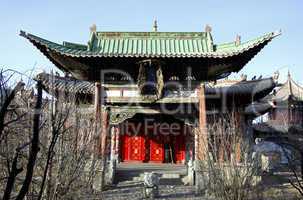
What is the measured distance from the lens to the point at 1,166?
22.5ft

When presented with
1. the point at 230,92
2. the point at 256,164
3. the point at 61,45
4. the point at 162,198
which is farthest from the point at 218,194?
the point at 230,92

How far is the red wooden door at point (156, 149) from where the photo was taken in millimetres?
19594

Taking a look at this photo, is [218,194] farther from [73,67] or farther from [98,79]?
[73,67]

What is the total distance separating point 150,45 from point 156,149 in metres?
7.32

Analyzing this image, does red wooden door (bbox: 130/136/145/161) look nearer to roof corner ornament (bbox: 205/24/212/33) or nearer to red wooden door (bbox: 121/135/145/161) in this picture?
red wooden door (bbox: 121/135/145/161)

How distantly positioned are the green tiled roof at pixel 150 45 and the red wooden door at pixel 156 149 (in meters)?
6.99

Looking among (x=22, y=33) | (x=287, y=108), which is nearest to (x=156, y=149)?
(x=22, y=33)

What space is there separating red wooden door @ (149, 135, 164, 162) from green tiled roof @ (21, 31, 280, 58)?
6986mm

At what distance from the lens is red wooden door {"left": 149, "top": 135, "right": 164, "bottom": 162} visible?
64.3 feet

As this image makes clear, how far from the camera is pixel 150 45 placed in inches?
543

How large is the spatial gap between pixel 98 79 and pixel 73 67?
3.45ft

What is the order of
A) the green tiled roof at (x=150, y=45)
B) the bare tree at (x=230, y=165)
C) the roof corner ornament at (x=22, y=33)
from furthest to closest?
1. the green tiled roof at (x=150, y=45)
2. the roof corner ornament at (x=22, y=33)
3. the bare tree at (x=230, y=165)

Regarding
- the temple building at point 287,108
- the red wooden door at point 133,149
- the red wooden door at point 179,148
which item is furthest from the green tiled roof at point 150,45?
the temple building at point 287,108

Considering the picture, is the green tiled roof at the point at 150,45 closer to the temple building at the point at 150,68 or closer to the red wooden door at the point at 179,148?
the temple building at the point at 150,68
